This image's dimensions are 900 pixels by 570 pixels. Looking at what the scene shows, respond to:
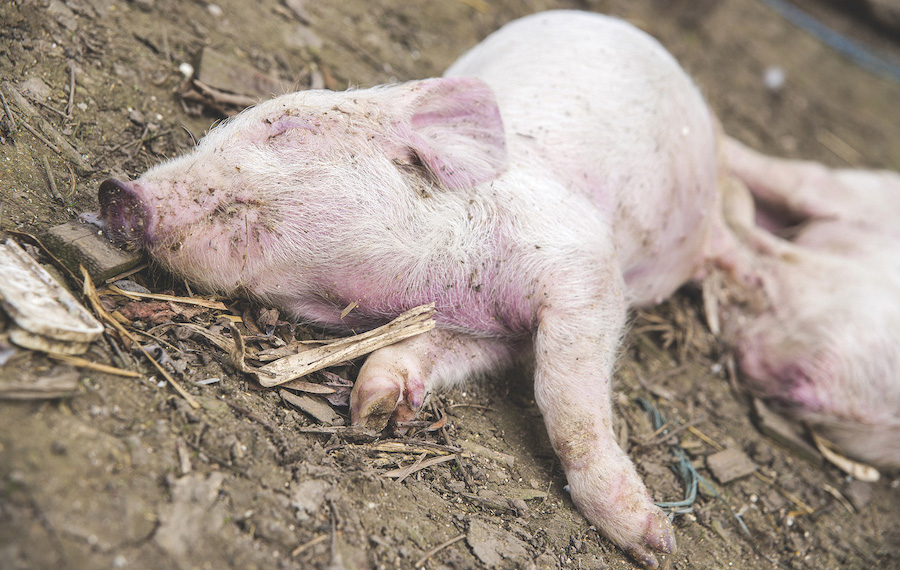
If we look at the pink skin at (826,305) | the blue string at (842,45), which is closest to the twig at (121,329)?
the pink skin at (826,305)

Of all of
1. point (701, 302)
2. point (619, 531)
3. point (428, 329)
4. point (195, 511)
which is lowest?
point (701, 302)

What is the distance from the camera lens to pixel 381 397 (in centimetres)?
223

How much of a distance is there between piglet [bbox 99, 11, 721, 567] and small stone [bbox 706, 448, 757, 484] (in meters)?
0.76

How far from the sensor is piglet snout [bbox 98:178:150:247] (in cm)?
214

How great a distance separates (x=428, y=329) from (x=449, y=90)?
2.98 feet

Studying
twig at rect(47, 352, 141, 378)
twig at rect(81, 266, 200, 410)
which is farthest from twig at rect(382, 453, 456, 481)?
twig at rect(47, 352, 141, 378)

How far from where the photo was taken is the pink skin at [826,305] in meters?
3.51

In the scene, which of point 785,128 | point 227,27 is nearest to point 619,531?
point 227,27

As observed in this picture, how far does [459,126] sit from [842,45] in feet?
21.5

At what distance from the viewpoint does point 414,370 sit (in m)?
2.45

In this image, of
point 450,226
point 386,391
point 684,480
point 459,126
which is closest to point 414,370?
point 386,391

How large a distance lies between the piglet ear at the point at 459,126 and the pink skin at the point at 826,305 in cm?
194

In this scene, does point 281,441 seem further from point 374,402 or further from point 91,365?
point 91,365

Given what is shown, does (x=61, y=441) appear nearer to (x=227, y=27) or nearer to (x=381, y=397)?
(x=381, y=397)
